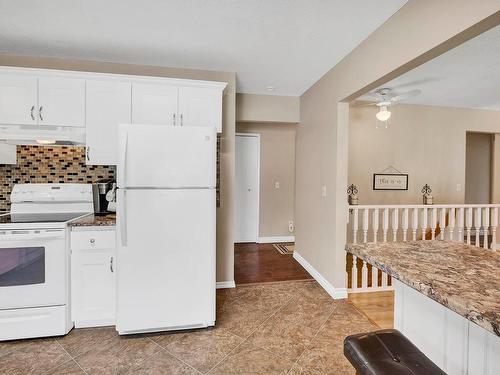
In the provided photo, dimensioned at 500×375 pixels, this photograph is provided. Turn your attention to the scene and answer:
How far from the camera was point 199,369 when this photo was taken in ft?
6.22

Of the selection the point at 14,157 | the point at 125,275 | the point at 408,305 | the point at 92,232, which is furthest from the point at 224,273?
the point at 14,157

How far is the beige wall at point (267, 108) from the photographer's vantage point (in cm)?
386

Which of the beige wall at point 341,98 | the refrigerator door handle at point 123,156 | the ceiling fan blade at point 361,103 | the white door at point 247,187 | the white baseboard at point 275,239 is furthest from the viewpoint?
the white baseboard at point 275,239

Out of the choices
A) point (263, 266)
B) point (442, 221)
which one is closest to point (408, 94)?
point (442, 221)

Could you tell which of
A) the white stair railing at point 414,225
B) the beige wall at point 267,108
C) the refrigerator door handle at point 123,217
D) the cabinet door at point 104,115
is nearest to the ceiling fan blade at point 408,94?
the beige wall at point 267,108

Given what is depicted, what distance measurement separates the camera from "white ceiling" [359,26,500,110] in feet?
7.97

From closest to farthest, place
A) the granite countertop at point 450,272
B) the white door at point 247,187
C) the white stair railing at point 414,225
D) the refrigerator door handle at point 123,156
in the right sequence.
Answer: the granite countertop at point 450,272 < the refrigerator door handle at point 123,156 < the white stair railing at point 414,225 < the white door at point 247,187

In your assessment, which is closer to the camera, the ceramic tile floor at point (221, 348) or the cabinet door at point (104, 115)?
the ceramic tile floor at point (221, 348)

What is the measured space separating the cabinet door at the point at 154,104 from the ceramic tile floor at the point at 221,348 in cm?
183

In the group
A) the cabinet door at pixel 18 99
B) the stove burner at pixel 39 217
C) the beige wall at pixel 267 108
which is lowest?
→ the stove burner at pixel 39 217

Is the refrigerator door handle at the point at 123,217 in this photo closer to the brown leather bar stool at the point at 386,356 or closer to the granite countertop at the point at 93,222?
the granite countertop at the point at 93,222

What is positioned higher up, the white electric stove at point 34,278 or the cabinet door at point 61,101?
the cabinet door at point 61,101

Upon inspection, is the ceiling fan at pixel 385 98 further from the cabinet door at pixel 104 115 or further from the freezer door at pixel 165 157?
the cabinet door at pixel 104 115

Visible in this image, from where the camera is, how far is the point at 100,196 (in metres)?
2.75
